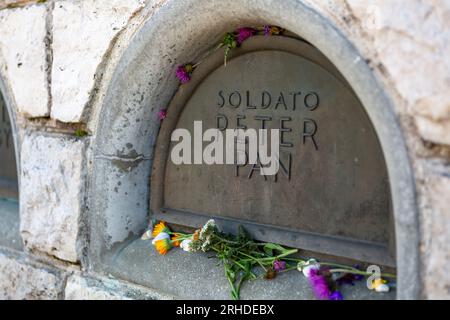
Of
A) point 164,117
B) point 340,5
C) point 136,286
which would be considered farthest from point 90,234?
point 340,5

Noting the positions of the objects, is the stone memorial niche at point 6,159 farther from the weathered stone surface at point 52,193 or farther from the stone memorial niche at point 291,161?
the stone memorial niche at point 291,161

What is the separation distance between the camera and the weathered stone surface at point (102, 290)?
150cm

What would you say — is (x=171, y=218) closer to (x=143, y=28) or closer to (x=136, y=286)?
(x=136, y=286)

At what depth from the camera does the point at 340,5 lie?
1.04 metres

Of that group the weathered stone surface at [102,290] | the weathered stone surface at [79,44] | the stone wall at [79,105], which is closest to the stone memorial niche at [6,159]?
the stone wall at [79,105]

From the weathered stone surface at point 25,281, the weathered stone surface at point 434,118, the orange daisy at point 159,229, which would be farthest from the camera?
the weathered stone surface at point 25,281

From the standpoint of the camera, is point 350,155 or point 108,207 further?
point 108,207

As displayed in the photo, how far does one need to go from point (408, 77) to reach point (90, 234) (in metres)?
1.23

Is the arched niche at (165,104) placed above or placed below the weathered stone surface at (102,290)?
above

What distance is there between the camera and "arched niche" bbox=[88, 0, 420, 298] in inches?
37.3

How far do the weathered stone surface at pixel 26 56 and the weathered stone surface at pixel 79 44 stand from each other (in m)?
0.08

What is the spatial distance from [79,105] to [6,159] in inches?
36.9

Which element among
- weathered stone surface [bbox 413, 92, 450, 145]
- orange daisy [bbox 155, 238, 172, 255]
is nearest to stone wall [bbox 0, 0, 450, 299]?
weathered stone surface [bbox 413, 92, 450, 145]
